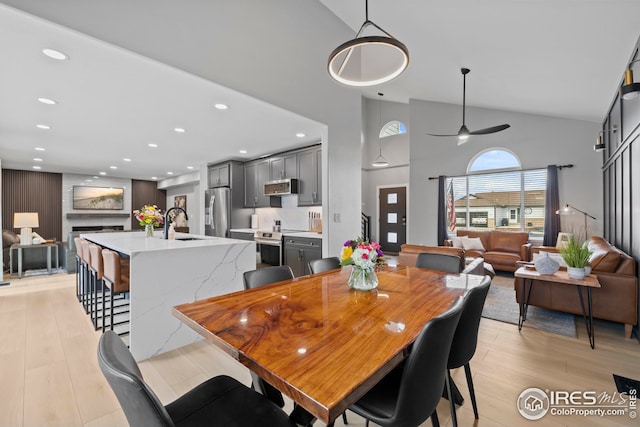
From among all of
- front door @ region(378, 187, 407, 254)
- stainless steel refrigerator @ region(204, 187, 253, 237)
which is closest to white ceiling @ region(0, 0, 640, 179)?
stainless steel refrigerator @ region(204, 187, 253, 237)

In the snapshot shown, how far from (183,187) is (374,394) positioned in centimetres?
962

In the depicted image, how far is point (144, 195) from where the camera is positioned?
9.69 meters

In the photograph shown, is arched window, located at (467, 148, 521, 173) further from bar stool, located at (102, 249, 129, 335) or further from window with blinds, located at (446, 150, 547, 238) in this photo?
bar stool, located at (102, 249, 129, 335)

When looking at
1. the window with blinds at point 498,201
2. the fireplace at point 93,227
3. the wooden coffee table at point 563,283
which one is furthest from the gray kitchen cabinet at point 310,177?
the fireplace at point 93,227

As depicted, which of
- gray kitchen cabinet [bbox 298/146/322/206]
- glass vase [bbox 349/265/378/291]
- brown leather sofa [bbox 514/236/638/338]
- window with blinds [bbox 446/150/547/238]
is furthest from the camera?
window with blinds [bbox 446/150/547/238]

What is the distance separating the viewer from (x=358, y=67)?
2242 mm

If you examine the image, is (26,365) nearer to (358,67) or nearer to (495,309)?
(358,67)

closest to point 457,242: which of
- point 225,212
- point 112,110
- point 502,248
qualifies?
point 502,248

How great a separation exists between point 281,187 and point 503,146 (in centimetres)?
503

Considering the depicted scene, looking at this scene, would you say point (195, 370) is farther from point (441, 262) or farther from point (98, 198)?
point (98, 198)

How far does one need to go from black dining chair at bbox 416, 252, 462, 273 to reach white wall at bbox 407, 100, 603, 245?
4.80 metres

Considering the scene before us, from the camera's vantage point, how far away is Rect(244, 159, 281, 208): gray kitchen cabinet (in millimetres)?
5770

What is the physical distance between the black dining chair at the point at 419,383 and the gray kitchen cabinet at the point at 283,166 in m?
4.23

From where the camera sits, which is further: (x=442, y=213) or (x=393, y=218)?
(x=393, y=218)
